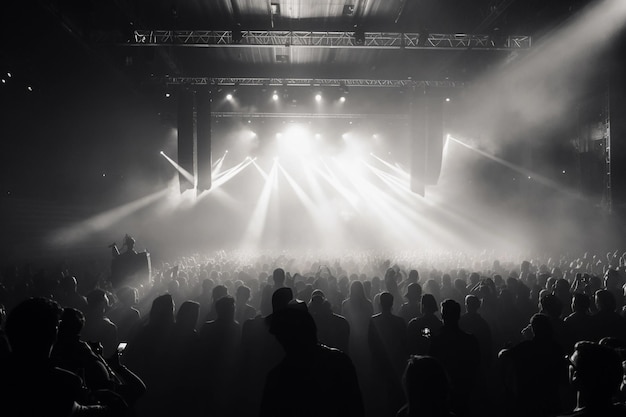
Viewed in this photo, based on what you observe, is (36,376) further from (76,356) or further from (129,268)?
(129,268)

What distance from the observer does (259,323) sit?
4.29 m

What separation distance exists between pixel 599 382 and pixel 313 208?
2493 centimetres

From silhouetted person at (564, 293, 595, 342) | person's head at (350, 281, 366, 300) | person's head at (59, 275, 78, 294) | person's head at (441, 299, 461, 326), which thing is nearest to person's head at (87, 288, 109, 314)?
person's head at (59, 275, 78, 294)

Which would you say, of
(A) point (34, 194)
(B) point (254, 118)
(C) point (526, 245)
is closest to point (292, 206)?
(B) point (254, 118)

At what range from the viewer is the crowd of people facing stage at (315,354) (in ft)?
6.99

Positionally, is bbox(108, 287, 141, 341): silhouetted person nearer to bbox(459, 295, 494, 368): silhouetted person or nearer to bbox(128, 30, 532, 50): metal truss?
bbox(459, 295, 494, 368): silhouetted person

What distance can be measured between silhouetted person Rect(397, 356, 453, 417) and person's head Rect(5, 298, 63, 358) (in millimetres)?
1704

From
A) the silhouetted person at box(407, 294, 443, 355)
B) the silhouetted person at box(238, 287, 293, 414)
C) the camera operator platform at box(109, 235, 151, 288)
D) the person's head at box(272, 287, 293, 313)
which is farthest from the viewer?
the camera operator platform at box(109, 235, 151, 288)

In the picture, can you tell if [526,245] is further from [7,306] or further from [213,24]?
[7,306]

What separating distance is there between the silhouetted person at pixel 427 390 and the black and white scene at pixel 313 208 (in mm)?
11

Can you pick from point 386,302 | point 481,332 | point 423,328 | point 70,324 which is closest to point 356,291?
point 386,302

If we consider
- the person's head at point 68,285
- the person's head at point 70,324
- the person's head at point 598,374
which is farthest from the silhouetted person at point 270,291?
the person's head at point 598,374

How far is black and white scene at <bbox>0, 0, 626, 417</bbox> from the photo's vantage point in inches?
118

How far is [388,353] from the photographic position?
438 centimetres
